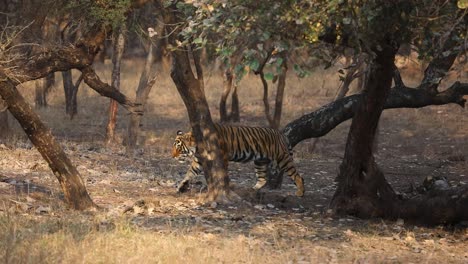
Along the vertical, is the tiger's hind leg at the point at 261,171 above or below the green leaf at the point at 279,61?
below

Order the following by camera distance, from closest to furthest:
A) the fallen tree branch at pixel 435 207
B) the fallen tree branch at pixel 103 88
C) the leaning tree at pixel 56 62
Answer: the leaning tree at pixel 56 62, the fallen tree branch at pixel 435 207, the fallen tree branch at pixel 103 88

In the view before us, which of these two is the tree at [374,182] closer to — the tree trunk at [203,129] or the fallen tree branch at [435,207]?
the fallen tree branch at [435,207]

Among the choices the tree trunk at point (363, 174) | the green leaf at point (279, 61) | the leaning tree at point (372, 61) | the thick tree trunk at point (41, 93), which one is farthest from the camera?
the thick tree trunk at point (41, 93)

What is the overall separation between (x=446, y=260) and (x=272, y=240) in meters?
2.02

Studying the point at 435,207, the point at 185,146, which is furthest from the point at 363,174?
the point at 185,146

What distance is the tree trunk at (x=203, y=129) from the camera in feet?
42.0

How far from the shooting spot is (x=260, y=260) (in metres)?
8.60

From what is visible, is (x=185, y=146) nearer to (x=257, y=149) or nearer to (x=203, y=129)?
(x=257, y=149)

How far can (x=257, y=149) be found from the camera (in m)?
14.9

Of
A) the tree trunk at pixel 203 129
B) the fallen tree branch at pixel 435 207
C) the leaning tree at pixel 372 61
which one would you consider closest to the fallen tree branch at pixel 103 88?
the tree trunk at pixel 203 129

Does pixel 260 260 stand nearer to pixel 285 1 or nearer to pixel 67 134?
pixel 285 1

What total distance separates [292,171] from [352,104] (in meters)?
1.52

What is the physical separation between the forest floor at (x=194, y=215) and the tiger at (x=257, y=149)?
0.43 meters

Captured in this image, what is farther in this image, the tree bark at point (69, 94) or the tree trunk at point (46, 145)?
the tree bark at point (69, 94)
